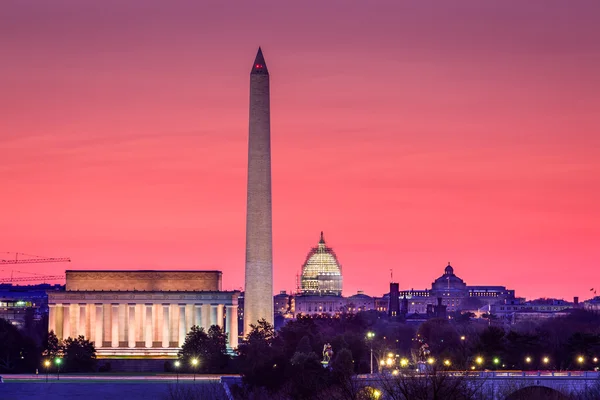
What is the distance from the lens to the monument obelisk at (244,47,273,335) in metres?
184

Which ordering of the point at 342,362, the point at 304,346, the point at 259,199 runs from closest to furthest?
the point at 342,362
the point at 304,346
the point at 259,199

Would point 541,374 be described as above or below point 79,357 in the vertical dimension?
below

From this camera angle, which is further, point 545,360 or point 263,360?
point 545,360

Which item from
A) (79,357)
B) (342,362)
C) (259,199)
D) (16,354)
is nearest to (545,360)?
(259,199)

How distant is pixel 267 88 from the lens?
184750mm

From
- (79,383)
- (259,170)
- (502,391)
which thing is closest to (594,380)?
(502,391)

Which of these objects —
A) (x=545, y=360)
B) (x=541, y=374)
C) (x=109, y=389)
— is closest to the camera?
(x=541, y=374)

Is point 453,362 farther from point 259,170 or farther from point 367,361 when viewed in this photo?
point 259,170

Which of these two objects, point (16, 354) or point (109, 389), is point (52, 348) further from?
point (109, 389)

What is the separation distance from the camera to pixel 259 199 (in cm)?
18562

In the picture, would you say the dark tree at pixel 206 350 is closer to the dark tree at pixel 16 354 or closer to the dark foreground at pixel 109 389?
the dark tree at pixel 16 354

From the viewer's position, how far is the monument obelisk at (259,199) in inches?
7239

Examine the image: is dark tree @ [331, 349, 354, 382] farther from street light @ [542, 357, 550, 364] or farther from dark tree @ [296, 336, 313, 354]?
street light @ [542, 357, 550, 364]

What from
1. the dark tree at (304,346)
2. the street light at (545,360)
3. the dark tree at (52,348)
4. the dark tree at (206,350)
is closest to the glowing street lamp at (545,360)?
the street light at (545,360)
